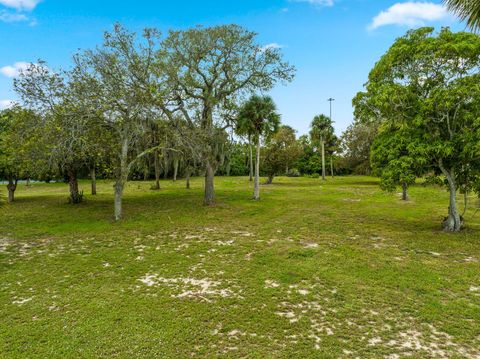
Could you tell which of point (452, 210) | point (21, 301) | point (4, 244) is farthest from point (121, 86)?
point (452, 210)

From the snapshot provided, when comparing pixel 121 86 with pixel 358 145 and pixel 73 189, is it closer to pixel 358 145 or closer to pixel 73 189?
pixel 73 189

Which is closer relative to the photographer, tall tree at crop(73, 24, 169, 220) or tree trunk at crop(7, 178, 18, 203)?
tall tree at crop(73, 24, 169, 220)

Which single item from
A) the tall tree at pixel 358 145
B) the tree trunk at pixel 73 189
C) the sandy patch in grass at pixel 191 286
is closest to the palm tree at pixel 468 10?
the sandy patch in grass at pixel 191 286

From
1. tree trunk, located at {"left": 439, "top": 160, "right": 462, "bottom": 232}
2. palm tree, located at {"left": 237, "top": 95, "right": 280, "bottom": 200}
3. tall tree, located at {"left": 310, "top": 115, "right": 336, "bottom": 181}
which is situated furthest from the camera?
tall tree, located at {"left": 310, "top": 115, "right": 336, "bottom": 181}

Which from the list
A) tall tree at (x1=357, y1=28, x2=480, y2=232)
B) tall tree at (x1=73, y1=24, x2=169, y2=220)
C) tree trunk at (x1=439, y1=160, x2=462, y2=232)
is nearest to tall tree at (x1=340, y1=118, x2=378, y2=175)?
tree trunk at (x1=439, y1=160, x2=462, y2=232)

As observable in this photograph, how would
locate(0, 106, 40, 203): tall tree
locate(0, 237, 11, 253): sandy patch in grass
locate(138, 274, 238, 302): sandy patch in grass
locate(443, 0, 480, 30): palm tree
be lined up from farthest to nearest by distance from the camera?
locate(0, 106, 40, 203): tall tree
locate(0, 237, 11, 253): sandy patch in grass
locate(138, 274, 238, 302): sandy patch in grass
locate(443, 0, 480, 30): palm tree

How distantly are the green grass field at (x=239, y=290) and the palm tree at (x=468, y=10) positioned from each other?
605 cm

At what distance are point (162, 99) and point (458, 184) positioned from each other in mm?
14650

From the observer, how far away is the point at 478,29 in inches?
251

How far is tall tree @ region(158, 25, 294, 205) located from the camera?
18.8 metres

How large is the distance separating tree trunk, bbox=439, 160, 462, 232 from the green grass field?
0.44 meters

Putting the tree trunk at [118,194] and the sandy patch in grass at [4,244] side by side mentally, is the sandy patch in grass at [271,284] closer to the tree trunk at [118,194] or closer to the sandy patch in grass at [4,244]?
the sandy patch in grass at [4,244]

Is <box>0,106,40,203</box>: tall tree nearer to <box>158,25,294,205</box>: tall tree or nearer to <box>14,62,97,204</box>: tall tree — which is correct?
<box>14,62,97,204</box>: tall tree

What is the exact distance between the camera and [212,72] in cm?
2003
